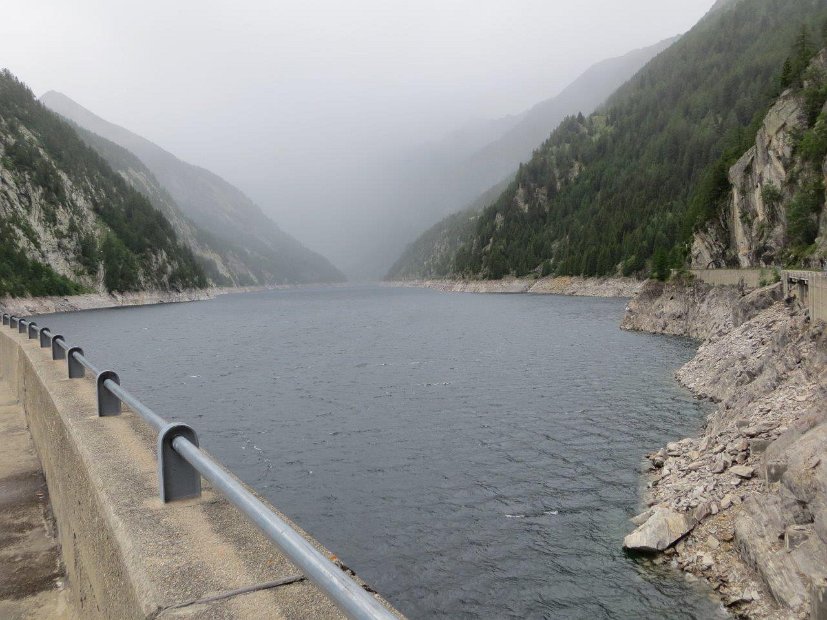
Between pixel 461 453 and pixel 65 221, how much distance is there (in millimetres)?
156933

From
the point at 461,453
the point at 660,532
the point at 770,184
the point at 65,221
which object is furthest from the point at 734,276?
the point at 65,221

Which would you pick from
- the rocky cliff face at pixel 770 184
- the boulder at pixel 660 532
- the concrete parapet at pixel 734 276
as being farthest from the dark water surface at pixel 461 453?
the rocky cliff face at pixel 770 184

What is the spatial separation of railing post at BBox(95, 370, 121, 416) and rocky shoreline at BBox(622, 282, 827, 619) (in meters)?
11.8

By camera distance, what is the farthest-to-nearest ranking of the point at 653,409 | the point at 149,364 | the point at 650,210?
the point at 650,210
the point at 149,364
the point at 653,409

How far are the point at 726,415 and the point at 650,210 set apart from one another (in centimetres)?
16277

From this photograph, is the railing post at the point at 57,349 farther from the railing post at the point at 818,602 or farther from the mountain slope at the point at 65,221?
the mountain slope at the point at 65,221

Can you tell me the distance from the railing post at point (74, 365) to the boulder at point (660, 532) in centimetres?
1305

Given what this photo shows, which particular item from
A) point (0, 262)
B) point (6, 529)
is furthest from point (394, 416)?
point (0, 262)

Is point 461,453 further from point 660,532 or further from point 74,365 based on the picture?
point 74,365

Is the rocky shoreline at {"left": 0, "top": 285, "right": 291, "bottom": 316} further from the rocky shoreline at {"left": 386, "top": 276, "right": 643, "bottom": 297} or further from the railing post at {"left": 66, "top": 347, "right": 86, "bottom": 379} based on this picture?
the railing post at {"left": 66, "top": 347, "right": 86, "bottom": 379}

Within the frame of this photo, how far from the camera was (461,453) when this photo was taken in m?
21.7

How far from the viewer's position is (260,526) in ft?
11.2

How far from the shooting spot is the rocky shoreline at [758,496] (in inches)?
417

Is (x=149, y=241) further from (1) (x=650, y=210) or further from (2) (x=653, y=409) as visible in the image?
(2) (x=653, y=409)
